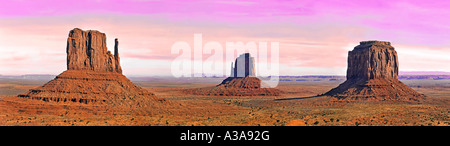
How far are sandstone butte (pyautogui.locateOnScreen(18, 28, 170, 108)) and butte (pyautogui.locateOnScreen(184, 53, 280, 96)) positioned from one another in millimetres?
62662

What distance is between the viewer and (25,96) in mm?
55844

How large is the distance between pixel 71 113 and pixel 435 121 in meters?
53.2

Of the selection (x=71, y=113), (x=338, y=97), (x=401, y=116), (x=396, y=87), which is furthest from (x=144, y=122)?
(x=396, y=87)

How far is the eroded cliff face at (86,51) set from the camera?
57844mm

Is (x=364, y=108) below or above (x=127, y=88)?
below

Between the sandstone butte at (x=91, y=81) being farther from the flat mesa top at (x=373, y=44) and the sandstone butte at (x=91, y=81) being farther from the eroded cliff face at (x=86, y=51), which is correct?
the flat mesa top at (x=373, y=44)

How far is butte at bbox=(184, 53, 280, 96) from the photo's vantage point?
123m

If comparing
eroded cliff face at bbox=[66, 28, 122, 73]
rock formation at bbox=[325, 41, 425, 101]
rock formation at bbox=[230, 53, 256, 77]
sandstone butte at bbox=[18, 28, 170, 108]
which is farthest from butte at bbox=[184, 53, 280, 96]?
eroded cliff face at bbox=[66, 28, 122, 73]

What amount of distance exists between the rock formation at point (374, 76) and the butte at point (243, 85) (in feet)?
136

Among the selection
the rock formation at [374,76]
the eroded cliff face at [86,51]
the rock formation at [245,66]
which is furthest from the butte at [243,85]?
the eroded cliff face at [86,51]

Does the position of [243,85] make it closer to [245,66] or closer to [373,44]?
[245,66]

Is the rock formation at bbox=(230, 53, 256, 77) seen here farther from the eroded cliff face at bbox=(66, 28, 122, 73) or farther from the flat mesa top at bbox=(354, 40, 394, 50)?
the eroded cliff face at bbox=(66, 28, 122, 73)
